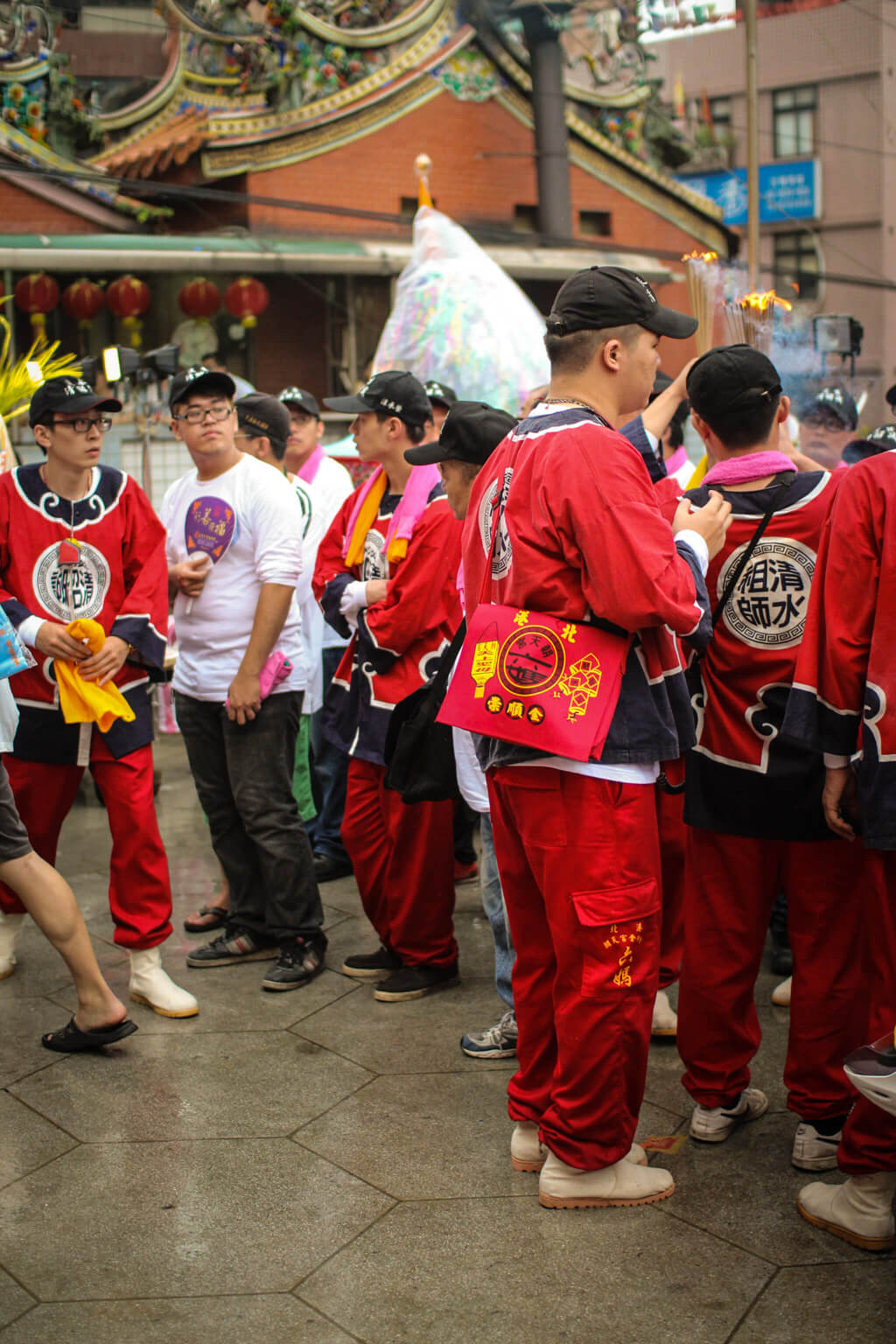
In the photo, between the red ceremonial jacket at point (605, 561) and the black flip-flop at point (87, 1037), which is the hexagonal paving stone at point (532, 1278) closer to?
the red ceremonial jacket at point (605, 561)

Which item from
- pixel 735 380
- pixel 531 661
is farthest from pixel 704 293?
pixel 531 661

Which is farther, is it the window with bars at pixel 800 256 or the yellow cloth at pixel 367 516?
the window with bars at pixel 800 256

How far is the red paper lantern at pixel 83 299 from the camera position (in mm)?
14383

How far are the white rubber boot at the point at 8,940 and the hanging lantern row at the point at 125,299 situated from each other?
10.3 metres

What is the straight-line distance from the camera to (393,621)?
4309 millimetres

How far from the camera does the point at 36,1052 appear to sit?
404 cm

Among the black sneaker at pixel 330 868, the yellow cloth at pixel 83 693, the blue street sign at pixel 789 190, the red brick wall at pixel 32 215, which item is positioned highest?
the blue street sign at pixel 789 190

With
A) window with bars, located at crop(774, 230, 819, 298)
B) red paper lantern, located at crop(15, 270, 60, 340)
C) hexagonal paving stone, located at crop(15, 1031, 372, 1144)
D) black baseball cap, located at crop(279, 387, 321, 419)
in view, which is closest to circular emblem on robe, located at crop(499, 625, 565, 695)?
hexagonal paving stone, located at crop(15, 1031, 372, 1144)

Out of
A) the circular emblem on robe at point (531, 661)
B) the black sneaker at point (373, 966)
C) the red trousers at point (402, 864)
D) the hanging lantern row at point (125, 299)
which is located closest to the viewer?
the circular emblem on robe at point (531, 661)

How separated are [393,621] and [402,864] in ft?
2.63

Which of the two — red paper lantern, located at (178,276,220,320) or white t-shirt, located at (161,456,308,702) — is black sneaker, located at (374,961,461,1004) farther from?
red paper lantern, located at (178,276,220,320)

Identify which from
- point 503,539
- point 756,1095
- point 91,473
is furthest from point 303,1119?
point 91,473

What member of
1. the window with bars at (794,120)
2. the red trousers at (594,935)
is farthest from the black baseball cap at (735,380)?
the window with bars at (794,120)

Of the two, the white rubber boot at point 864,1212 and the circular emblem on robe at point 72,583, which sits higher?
the circular emblem on robe at point 72,583
